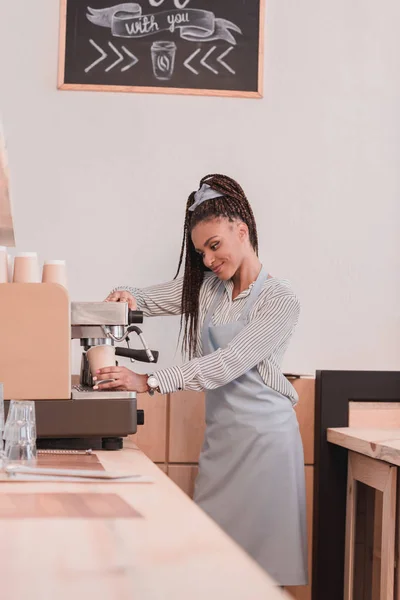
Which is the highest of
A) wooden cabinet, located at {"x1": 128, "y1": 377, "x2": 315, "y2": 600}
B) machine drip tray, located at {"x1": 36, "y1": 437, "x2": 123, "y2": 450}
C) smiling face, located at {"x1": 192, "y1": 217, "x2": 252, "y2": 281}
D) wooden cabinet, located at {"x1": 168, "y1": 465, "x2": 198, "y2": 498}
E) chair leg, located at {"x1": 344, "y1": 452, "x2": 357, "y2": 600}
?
smiling face, located at {"x1": 192, "y1": 217, "x2": 252, "y2": 281}

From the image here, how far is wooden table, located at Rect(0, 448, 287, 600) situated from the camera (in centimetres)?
64

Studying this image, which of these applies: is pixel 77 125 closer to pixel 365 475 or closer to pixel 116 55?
pixel 116 55

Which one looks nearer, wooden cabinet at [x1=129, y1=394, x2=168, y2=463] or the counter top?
the counter top

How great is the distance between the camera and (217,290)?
8.19 ft

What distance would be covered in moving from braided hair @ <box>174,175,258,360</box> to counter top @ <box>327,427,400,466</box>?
0.51 m

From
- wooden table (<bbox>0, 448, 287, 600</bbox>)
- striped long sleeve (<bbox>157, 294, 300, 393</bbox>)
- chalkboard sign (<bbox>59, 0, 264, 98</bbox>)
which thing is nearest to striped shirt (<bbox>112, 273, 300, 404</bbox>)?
striped long sleeve (<bbox>157, 294, 300, 393</bbox>)

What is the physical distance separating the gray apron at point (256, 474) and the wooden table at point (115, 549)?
3.61ft

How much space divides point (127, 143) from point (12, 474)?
5.77ft

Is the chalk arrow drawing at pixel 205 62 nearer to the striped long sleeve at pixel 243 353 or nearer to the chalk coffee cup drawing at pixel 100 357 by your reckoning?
the striped long sleeve at pixel 243 353

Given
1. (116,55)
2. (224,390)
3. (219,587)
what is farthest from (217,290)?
(219,587)

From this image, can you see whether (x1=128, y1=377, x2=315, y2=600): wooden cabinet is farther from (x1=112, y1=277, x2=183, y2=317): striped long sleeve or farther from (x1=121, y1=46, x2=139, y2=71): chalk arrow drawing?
(x1=121, y1=46, x2=139, y2=71): chalk arrow drawing

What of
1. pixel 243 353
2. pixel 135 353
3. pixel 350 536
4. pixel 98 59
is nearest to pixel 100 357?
pixel 135 353

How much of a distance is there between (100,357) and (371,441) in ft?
2.65

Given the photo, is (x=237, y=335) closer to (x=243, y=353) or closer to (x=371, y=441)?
(x=243, y=353)
